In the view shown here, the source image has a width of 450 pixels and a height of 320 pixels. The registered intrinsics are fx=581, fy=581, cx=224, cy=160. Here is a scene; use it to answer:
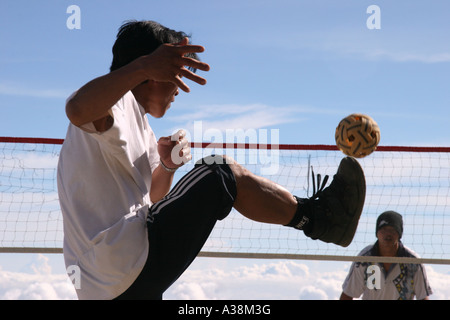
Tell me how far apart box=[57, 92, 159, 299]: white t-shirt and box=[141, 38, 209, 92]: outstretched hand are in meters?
0.30

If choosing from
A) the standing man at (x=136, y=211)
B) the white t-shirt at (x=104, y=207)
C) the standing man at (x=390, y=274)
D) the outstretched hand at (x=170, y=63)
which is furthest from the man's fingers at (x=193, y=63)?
the standing man at (x=390, y=274)

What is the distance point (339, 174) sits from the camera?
2686 millimetres

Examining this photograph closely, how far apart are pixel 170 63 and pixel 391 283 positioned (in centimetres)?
401

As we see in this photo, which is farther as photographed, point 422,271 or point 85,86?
point 422,271

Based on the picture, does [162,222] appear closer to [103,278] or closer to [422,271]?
[103,278]

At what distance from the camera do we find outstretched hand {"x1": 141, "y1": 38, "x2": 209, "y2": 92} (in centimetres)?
205

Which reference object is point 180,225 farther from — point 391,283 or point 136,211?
point 391,283

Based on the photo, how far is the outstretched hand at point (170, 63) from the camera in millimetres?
2053

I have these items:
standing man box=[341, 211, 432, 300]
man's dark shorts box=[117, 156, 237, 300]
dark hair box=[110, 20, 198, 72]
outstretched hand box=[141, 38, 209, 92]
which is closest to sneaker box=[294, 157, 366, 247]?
man's dark shorts box=[117, 156, 237, 300]

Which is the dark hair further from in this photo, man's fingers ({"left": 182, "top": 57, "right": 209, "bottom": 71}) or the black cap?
the black cap

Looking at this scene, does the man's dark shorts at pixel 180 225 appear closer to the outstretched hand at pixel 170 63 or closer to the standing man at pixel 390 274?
the outstretched hand at pixel 170 63

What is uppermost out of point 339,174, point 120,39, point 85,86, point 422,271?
point 120,39

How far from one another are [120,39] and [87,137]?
2.32ft
